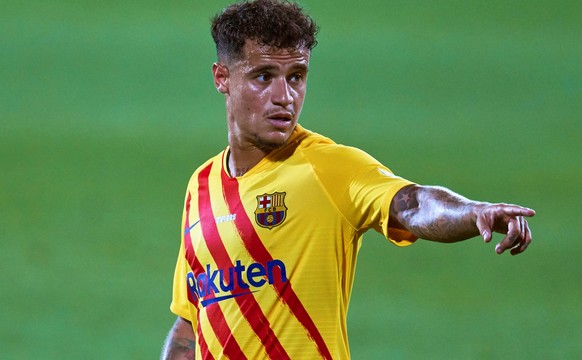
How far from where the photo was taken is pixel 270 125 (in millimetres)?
3256

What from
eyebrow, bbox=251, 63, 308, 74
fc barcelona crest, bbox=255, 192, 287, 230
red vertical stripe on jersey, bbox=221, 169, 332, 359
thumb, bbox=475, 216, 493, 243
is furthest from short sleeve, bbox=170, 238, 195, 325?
thumb, bbox=475, 216, 493, 243

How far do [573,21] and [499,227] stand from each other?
4337 millimetres

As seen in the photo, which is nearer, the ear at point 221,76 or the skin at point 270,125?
the skin at point 270,125

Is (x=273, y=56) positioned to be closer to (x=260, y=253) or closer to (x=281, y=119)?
(x=281, y=119)

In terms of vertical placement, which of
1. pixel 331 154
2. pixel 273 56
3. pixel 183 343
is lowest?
pixel 183 343

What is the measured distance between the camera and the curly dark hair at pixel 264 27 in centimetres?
323

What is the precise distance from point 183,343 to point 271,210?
68cm

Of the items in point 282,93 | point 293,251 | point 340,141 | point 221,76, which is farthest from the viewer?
point 340,141

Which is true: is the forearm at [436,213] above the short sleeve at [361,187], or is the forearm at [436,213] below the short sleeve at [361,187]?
below

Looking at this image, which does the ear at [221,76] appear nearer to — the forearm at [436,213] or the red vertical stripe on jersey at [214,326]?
the red vertical stripe on jersey at [214,326]

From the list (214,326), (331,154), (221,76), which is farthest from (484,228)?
(221,76)

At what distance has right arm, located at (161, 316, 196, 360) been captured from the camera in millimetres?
3533

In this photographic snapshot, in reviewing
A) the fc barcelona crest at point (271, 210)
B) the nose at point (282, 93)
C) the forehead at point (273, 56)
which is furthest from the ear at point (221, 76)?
the fc barcelona crest at point (271, 210)

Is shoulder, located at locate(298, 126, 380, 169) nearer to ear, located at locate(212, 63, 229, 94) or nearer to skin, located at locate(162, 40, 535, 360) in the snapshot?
skin, located at locate(162, 40, 535, 360)
